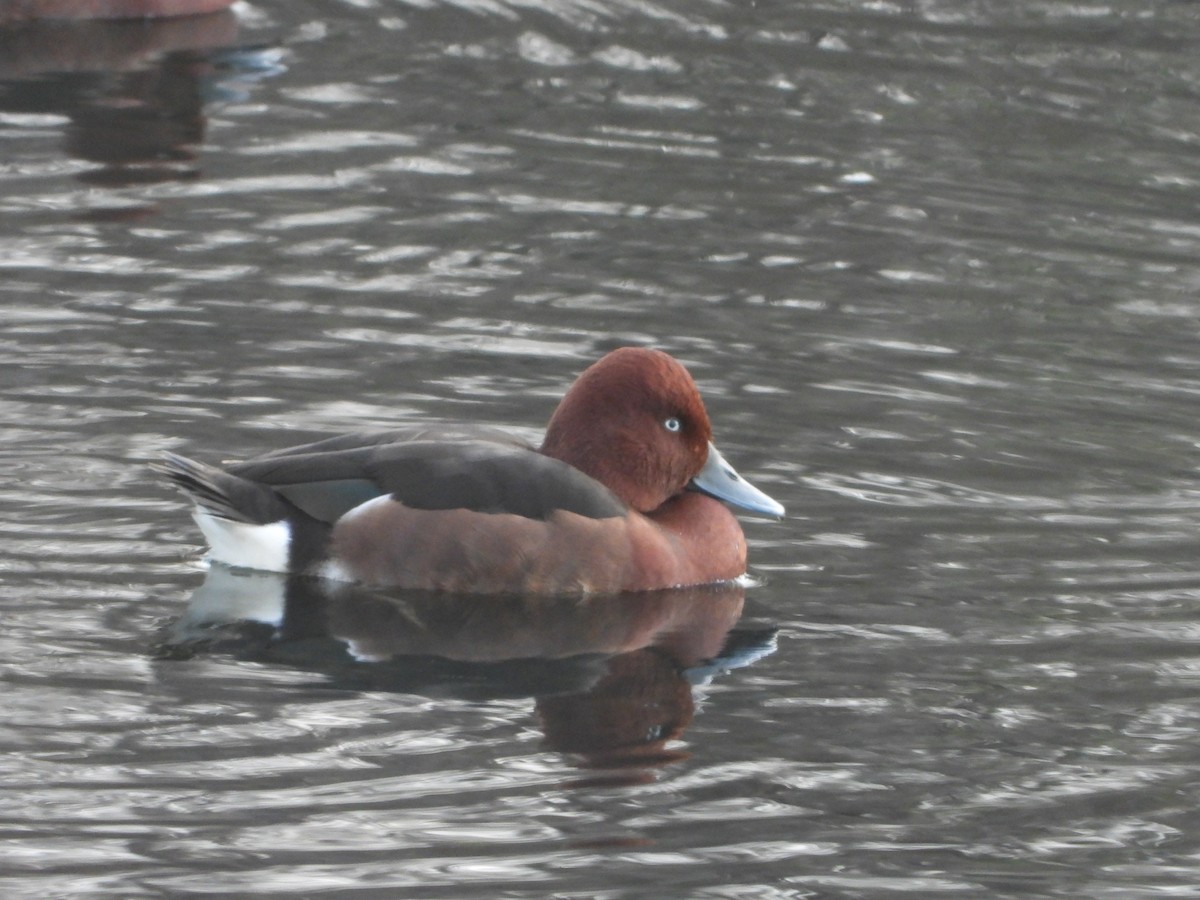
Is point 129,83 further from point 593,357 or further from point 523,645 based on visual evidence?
point 523,645

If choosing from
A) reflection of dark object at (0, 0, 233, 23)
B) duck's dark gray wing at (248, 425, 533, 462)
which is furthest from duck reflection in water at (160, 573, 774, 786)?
reflection of dark object at (0, 0, 233, 23)

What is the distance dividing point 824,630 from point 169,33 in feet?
30.2

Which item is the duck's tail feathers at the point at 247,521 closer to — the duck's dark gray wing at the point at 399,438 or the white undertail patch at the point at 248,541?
the white undertail patch at the point at 248,541

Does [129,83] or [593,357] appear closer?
[593,357]

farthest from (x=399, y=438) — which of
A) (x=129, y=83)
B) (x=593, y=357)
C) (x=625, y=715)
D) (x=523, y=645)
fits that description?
(x=129, y=83)

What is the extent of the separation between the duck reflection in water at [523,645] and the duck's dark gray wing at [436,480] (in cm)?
29

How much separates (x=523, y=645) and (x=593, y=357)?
280 cm

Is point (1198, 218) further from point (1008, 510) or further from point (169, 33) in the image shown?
point (169, 33)

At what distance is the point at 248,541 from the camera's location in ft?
24.5

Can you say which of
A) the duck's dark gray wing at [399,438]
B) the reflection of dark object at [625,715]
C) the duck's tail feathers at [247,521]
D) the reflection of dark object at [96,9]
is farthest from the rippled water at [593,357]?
the duck's dark gray wing at [399,438]

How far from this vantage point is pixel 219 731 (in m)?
6.05

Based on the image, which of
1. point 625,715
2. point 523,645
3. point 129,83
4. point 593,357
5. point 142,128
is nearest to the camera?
point 625,715

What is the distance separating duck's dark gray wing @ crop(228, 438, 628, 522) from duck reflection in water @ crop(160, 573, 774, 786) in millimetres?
288

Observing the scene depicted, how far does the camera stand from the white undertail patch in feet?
24.4
